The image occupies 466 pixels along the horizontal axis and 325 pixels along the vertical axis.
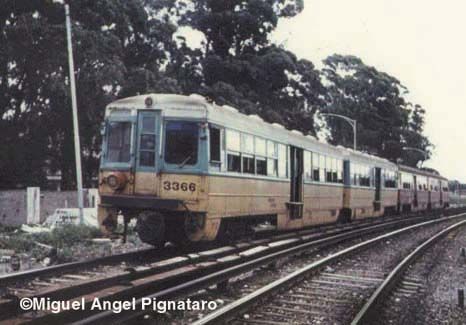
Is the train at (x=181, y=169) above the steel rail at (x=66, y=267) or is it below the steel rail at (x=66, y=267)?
above

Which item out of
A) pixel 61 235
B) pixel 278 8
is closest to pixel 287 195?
pixel 61 235

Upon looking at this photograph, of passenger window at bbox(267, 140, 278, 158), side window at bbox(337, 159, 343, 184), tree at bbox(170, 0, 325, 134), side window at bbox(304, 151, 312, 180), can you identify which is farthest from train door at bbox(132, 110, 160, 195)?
tree at bbox(170, 0, 325, 134)

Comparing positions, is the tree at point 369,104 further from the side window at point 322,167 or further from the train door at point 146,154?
the train door at point 146,154

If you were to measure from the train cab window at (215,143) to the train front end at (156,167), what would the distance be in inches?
8.5

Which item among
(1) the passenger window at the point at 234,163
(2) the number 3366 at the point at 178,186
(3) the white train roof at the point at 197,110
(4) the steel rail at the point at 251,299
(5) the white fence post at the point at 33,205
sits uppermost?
(3) the white train roof at the point at 197,110

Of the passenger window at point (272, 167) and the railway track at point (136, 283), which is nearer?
the railway track at point (136, 283)

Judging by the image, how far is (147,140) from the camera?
1329cm

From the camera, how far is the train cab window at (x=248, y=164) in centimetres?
1459

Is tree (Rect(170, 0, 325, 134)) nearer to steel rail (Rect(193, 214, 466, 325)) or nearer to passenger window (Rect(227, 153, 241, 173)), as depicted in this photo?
passenger window (Rect(227, 153, 241, 173))

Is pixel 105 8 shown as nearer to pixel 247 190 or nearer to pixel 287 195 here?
pixel 287 195

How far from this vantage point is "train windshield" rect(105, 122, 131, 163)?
13391mm

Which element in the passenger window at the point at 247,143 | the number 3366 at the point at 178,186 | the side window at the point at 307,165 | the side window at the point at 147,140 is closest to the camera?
the number 3366 at the point at 178,186

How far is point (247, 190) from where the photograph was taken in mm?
14695

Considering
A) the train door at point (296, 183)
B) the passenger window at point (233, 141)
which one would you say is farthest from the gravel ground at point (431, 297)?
the passenger window at point (233, 141)
